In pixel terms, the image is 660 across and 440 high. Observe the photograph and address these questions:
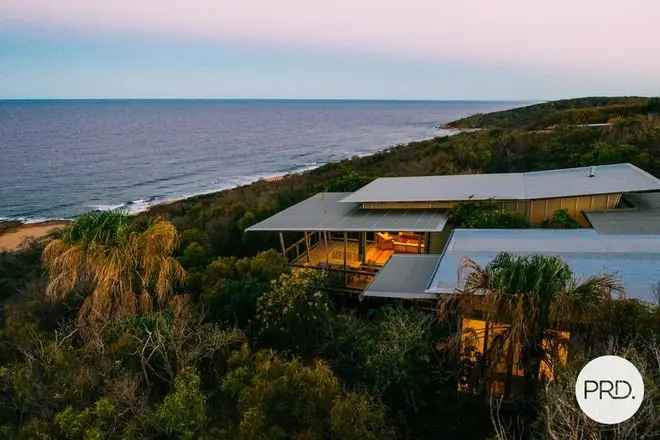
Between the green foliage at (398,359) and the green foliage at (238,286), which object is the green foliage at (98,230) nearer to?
the green foliage at (238,286)

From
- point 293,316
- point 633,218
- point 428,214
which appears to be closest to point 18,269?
point 293,316

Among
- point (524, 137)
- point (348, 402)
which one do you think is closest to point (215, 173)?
point (524, 137)

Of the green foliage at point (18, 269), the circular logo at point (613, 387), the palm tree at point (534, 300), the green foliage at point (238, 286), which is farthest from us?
the green foliage at point (18, 269)

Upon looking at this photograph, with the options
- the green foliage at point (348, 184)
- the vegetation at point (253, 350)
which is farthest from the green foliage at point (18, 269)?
the green foliage at point (348, 184)

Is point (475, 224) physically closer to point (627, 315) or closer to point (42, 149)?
point (627, 315)

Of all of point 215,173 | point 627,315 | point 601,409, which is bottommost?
point 215,173

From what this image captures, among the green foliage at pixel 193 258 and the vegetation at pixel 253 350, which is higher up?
the vegetation at pixel 253 350

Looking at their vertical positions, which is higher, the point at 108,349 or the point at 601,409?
the point at 601,409

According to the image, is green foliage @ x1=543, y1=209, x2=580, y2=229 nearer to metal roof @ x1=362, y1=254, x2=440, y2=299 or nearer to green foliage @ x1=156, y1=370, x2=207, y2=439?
metal roof @ x1=362, y1=254, x2=440, y2=299
